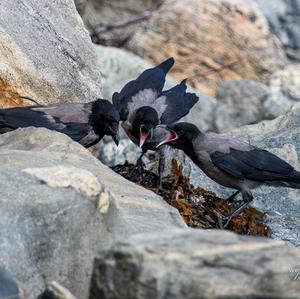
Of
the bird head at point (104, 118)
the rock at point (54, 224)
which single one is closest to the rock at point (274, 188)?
the bird head at point (104, 118)

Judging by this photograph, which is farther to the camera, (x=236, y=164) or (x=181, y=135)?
(x=181, y=135)

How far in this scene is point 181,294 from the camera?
4551mm

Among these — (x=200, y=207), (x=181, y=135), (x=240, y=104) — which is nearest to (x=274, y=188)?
(x=181, y=135)

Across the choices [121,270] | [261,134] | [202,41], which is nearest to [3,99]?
[261,134]

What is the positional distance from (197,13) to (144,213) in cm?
1082

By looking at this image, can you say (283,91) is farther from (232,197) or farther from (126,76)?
(232,197)

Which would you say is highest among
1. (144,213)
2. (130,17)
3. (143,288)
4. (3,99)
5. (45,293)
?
(143,288)

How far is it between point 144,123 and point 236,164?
136cm

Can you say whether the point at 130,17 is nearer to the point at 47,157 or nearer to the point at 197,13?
the point at 197,13

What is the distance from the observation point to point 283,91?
15805mm

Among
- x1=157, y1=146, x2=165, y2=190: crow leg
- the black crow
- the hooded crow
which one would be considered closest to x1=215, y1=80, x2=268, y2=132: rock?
the black crow

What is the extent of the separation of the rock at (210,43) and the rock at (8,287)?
39.2ft

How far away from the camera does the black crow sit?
10.4 m

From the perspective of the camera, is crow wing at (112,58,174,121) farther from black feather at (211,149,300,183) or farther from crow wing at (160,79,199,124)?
black feather at (211,149,300,183)
